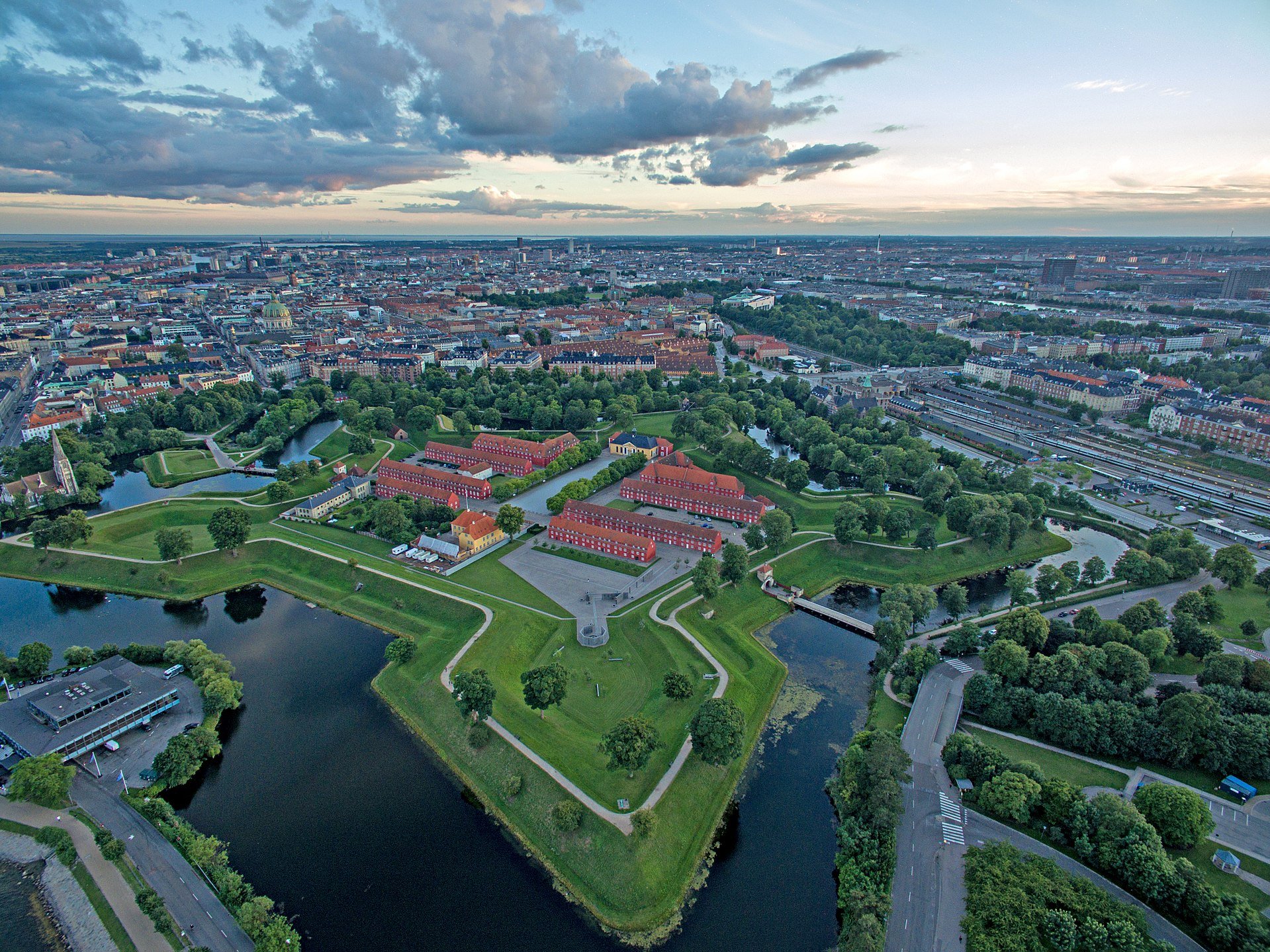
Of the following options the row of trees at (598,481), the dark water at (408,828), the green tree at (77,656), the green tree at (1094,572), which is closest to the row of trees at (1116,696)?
the green tree at (1094,572)

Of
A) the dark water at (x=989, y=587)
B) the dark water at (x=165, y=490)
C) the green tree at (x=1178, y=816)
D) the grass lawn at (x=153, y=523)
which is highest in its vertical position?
the green tree at (x=1178, y=816)

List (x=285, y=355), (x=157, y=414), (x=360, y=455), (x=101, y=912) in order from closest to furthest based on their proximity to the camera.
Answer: (x=101, y=912) < (x=360, y=455) < (x=157, y=414) < (x=285, y=355)

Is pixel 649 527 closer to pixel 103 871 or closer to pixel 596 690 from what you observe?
pixel 596 690

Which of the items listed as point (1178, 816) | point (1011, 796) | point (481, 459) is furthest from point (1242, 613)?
point (481, 459)

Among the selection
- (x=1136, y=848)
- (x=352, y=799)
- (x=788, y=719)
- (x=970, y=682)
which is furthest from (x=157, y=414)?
(x=1136, y=848)

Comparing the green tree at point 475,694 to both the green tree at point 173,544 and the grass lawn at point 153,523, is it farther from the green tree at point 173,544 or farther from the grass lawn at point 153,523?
the grass lawn at point 153,523

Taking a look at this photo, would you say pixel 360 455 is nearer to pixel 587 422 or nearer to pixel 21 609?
pixel 587 422
